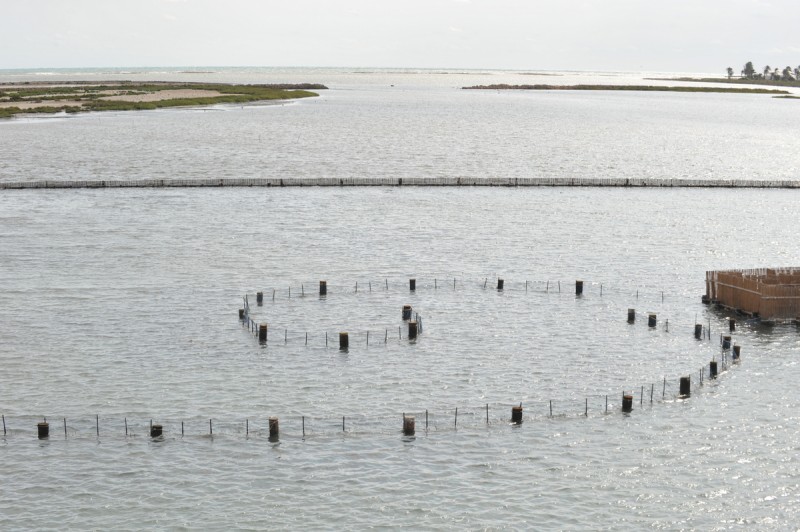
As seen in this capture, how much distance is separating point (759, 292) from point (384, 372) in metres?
27.4

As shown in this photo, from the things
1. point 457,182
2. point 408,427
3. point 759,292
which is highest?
point 457,182

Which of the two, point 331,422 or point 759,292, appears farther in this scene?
point 759,292

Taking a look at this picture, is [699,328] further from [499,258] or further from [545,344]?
[499,258]

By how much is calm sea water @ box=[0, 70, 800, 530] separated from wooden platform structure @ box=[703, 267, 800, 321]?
1.89 meters

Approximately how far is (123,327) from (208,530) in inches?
1134

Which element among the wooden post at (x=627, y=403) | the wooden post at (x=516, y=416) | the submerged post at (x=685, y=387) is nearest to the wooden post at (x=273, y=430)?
the wooden post at (x=516, y=416)

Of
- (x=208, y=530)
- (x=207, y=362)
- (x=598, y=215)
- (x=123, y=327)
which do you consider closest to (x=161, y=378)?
(x=207, y=362)

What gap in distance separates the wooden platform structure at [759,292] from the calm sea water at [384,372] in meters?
1.89

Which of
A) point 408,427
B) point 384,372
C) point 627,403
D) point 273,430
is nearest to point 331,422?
point 273,430

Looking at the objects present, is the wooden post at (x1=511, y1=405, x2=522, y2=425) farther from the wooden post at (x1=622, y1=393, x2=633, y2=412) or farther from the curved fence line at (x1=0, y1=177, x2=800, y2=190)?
the curved fence line at (x1=0, y1=177, x2=800, y2=190)

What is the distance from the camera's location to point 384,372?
185 feet

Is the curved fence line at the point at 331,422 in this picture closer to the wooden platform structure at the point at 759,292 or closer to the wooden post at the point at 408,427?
the wooden post at the point at 408,427

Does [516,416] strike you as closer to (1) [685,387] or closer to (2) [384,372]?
(2) [384,372]

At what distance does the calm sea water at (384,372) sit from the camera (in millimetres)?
41344
